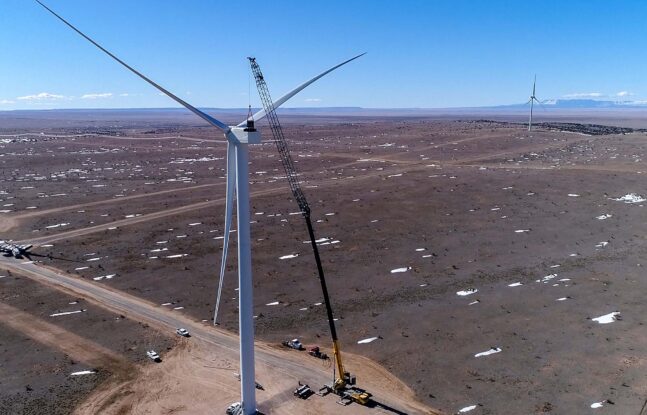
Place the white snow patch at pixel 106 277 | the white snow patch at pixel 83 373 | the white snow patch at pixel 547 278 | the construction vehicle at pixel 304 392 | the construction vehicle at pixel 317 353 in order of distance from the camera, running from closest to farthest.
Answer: the construction vehicle at pixel 304 392 < the white snow patch at pixel 83 373 < the construction vehicle at pixel 317 353 < the white snow patch at pixel 547 278 < the white snow patch at pixel 106 277

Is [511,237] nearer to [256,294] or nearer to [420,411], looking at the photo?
[256,294]

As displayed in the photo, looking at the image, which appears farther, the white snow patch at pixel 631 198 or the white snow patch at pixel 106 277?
the white snow patch at pixel 631 198

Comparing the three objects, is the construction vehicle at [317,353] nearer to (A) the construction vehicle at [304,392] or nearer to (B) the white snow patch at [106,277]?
(A) the construction vehicle at [304,392]

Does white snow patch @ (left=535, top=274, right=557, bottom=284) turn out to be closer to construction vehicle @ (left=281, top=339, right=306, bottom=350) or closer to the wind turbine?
construction vehicle @ (left=281, top=339, right=306, bottom=350)

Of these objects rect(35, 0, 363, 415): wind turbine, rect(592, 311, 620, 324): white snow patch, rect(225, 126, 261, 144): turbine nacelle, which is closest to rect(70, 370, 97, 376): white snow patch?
rect(35, 0, 363, 415): wind turbine

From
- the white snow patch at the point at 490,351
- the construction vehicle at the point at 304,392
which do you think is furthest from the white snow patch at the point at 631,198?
the construction vehicle at the point at 304,392

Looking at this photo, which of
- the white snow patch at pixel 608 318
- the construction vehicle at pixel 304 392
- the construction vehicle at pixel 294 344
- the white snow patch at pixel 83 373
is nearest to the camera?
the construction vehicle at pixel 304 392

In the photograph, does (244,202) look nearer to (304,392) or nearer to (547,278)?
(304,392)

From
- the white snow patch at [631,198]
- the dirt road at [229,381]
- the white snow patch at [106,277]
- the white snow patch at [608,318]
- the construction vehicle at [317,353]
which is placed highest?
the white snow patch at [631,198]
